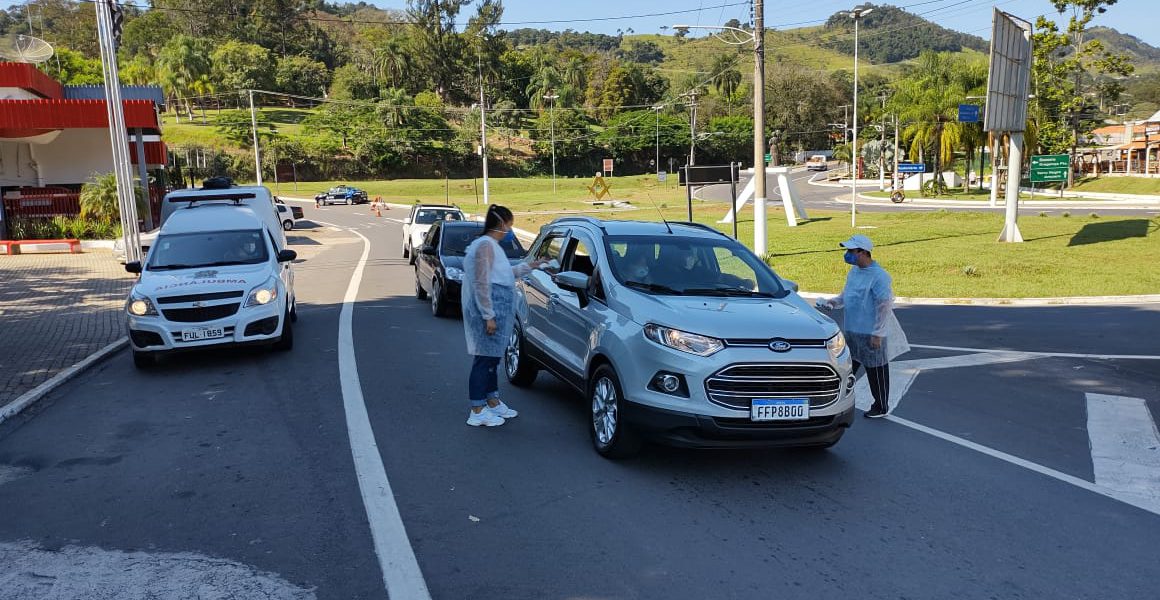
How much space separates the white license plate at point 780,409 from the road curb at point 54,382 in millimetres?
6698

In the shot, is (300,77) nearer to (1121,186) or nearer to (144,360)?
(1121,186)

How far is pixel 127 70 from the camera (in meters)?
107

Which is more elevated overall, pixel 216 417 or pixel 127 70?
pixel 127 70

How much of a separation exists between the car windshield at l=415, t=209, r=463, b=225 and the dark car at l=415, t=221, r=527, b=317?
8.71 metres

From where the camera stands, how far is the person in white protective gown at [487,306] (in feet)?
22.4

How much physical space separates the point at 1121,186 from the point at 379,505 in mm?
71147

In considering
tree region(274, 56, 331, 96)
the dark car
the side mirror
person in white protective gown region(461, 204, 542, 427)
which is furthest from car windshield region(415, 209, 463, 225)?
tree region(274, 56, 331, 96)

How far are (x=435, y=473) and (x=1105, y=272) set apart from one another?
720 inches

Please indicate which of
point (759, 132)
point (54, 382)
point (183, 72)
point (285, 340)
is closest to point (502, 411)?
point (285, 340)

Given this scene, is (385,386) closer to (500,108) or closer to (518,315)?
(518,315)

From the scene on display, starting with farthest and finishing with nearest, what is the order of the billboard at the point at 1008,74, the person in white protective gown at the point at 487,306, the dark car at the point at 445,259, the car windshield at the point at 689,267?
the billboard at the point at 1008,74 → the dark car at the point at 445,259 → the person in white protective gown at the point at 487,306 → the car windshield at the point at 689,267

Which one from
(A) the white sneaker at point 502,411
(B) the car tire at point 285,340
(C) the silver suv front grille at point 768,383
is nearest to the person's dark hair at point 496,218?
(A) the white sneaker at point 502,411

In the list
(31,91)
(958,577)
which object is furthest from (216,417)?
(31,91)

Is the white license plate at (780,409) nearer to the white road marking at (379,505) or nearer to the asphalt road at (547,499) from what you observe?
the asphalt road at (547,499)
